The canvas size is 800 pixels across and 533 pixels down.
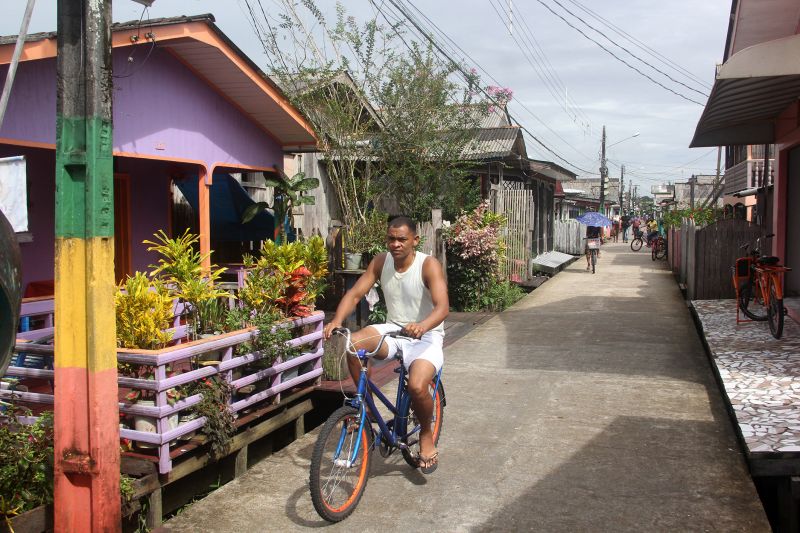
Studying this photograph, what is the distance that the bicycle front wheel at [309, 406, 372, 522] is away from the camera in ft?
12.9

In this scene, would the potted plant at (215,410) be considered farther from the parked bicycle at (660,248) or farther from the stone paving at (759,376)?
the parked bicycle at (660,248)

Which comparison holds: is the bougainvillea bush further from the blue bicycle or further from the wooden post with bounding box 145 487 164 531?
the wooden post with bounding box 145 487 164 531

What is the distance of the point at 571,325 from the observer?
1105 centimetres

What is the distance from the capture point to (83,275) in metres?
3.65

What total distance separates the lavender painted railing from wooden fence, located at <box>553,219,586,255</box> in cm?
2433

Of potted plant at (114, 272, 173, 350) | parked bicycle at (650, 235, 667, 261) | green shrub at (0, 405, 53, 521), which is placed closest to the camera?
green shrub at (0, 405, 53, 521)

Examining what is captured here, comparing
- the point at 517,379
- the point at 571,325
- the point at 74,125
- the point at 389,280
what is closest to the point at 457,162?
the point at 571,325

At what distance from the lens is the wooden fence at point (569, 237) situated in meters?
29.1

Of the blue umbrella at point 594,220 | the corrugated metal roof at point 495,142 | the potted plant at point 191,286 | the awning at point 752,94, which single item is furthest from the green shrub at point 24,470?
the blue umbrella at point 594,220

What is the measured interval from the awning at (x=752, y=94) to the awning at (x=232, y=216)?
702 centimetres

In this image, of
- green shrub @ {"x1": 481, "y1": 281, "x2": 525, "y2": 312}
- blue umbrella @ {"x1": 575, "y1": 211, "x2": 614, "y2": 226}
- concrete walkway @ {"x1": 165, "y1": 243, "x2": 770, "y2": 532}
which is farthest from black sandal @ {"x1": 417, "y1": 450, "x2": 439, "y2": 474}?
blue umbrella @ {"x1": 575, "y1": 211, "x2": 614, "y2": 226}

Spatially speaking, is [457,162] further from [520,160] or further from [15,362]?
[15,362]

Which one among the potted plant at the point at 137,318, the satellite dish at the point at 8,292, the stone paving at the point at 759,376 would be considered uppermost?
the satellite dish at the point at 8,292

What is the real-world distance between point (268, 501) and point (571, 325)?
7423mm
